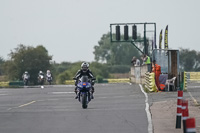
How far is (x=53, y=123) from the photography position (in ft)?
51.9

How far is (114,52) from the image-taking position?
593 ft

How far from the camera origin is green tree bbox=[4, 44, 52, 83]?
279 ft

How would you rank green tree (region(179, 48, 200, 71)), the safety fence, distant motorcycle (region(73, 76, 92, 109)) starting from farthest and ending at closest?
green tree (region(179, 48, 200, 71)) → the safety fence → distant motorcycle (region(73, 76, 92, 109))

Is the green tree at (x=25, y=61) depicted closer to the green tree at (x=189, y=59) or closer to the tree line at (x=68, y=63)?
the tree line at (x=68, y=63)

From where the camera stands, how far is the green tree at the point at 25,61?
8519 cm

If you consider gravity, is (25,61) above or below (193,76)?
above

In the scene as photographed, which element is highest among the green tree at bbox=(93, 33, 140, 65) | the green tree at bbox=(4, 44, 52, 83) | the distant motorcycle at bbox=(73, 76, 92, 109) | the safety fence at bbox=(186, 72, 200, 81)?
the green tree at bbox=(93, 33, 140, 65)

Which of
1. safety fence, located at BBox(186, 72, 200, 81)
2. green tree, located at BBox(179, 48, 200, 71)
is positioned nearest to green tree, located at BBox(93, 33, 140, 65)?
green tree, located at BBox(179, 48, 200, 71)

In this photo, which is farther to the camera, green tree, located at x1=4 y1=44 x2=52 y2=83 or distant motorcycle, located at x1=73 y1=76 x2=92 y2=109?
green tree, located at x1=4 y1=44 x2=52 y2=83

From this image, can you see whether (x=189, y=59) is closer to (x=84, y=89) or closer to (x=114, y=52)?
(x=114, y=52)

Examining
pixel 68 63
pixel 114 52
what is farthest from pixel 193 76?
pixel 114 52

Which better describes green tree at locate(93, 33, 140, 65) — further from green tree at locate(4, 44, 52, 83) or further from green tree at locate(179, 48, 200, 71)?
green tree at locate(4, 44, 52, 83)

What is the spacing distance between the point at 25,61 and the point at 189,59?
60817 mm

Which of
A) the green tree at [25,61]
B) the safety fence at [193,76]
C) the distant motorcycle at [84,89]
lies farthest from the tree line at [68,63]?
the distant motorcycle at [84,89]
